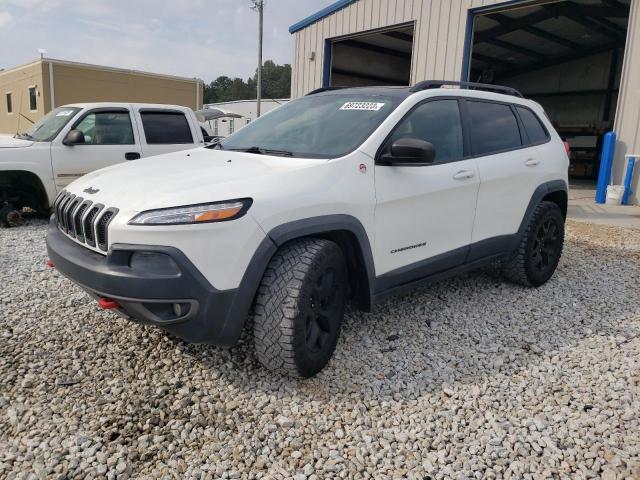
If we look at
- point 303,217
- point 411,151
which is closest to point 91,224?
point 303,217

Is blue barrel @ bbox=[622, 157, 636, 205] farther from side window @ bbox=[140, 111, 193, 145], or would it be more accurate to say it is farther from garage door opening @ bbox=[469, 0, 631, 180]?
side window @ bbox=[140, 111, 193, 145]

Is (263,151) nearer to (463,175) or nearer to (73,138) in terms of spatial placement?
(463,175)

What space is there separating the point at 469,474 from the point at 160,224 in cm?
178

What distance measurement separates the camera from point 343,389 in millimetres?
2809

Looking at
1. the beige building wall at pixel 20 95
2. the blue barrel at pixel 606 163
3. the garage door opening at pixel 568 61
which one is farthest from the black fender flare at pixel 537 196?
the beige building wall at pixel 20 95

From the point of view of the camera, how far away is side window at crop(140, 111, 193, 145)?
24.1ft

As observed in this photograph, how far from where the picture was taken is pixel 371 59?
16984 millimetres

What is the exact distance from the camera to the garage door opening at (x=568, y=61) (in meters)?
15.4

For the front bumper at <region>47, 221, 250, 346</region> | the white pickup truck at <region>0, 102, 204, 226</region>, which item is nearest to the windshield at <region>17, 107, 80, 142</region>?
the white pickup truck at <region>0, 102, 204, 226</region>

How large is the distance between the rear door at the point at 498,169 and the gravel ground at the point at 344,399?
2.22 ft

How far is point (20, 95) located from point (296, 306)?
2890 cm

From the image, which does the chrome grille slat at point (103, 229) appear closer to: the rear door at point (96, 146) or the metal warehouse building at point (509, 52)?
the rear door at point (96, 146)

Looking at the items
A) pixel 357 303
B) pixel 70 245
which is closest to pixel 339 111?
pixel 357 303

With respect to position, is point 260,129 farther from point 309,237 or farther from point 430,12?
point 430,12
